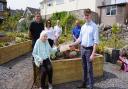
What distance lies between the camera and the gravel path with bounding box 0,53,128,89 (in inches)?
333

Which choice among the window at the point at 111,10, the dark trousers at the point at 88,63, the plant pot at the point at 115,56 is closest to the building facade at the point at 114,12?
the window at the point at 111,10

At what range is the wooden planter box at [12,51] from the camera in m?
12.1

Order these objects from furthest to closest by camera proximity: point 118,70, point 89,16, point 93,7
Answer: point 93,7 < point 118,70 < point 89,16

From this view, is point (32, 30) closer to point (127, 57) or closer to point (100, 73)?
point (100, 73)

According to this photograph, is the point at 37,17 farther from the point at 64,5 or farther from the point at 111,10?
the point at 64,5

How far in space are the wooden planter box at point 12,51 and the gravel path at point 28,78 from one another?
1.20 ft

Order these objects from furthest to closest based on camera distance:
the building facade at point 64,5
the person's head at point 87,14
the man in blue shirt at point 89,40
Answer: the building facade at point 64,5, the man in blue shirt at point 89,40, the person's head at point 87,14

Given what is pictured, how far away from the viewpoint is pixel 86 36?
7.57 metres

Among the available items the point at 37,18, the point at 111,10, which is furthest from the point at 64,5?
the point at 37,18

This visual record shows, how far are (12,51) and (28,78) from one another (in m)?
4.22

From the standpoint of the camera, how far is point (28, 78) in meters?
9.45

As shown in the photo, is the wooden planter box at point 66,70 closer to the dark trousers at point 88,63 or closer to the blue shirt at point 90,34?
the dark trousers at point 88,63

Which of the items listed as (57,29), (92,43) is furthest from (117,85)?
(57,29)

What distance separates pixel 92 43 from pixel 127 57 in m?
5.06
